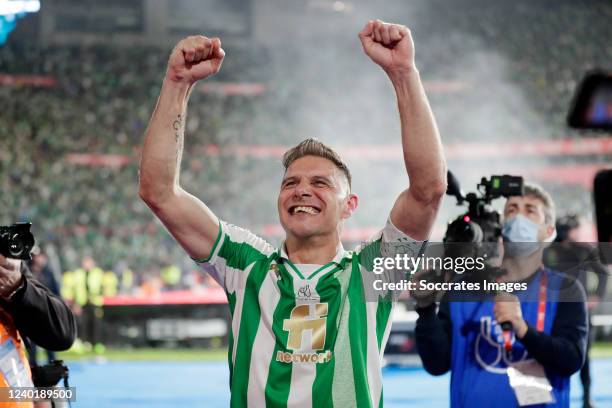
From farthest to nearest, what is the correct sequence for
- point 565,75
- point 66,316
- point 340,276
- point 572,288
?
point 565,75, point 572,288, point 66,316, point 340,276

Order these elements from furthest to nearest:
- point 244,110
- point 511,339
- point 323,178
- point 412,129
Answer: point 244,110 → point 511,339 → point 323,178 → point 412,129

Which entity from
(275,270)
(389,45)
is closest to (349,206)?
(275,270)

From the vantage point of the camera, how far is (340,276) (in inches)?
97.7

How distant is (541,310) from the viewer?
3.29m

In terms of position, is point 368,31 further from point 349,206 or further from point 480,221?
point 480,221

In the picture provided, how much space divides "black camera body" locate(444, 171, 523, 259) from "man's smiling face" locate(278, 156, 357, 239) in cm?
82

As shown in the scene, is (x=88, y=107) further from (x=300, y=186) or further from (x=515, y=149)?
(x=300, y=186)

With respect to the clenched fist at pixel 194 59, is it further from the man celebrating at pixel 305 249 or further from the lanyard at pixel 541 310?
the lanyard at pixel 541 310

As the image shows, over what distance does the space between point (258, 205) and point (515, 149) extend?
7.32 meters

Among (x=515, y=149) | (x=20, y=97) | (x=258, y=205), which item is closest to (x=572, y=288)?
(x=258, y=205)

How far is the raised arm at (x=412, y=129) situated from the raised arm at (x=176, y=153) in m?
0.50

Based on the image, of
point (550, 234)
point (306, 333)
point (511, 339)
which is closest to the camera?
point (306, 333)

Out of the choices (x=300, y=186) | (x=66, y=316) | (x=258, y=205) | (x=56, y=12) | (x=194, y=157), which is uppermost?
(x=56, y=12)

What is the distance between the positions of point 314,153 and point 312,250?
1.00ft
